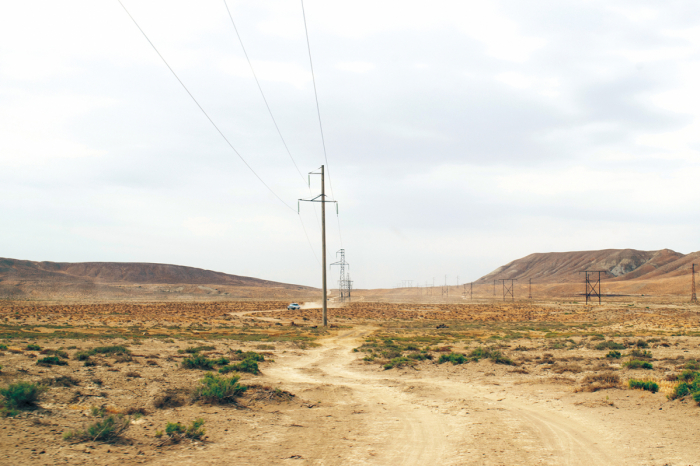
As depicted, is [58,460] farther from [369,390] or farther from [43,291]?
[43,291]

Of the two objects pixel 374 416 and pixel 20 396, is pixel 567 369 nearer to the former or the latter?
pixel 374 416

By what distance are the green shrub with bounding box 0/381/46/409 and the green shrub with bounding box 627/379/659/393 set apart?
1740cm

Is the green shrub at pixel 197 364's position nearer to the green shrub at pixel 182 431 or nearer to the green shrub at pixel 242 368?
the green shrub at pixel 242 368

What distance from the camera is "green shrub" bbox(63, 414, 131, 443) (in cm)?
900

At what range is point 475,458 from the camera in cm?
878

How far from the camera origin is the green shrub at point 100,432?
9.00 meters

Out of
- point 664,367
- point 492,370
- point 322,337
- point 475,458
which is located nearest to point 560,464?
point 475,458

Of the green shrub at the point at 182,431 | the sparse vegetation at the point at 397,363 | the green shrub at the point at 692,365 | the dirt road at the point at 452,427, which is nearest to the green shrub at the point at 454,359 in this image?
the sparse vegetation at the point at 397,363

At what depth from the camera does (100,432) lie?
9.08m

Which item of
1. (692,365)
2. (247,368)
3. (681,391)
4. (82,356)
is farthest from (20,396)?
(692,365)

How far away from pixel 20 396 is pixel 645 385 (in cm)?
1772

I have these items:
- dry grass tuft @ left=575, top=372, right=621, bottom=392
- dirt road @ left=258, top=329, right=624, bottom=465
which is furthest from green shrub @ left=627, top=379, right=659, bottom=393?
dirt road @ left=258, top=329, right=624, bottom=465

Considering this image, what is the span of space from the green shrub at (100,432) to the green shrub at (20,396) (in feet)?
6.94

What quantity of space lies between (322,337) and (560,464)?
29395 mm
